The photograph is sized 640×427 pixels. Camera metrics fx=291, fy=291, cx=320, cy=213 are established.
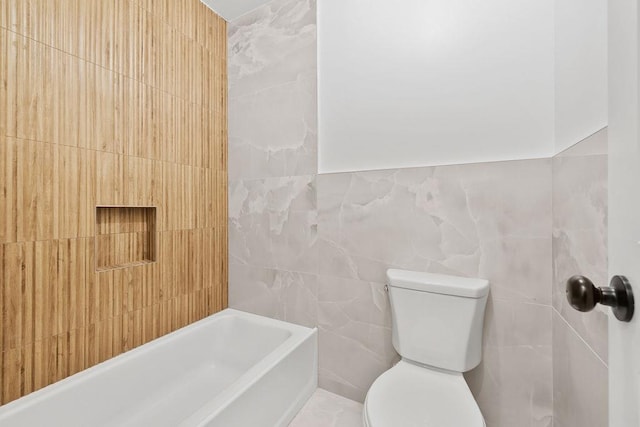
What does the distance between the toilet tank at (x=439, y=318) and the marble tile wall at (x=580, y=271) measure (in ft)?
0.87

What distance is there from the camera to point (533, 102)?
1.21 metres

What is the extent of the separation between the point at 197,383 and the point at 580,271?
186 cm

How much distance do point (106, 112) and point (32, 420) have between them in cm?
129

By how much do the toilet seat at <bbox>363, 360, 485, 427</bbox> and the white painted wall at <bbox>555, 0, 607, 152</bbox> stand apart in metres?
0.96

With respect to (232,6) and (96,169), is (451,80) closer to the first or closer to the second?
(232,6)

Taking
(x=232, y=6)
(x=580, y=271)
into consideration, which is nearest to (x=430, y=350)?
(x=580, y=271)

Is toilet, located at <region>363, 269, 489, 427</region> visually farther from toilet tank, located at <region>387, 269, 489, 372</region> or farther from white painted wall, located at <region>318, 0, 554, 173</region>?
white painted wall, located at <region>318, 0, 554, 173</region>

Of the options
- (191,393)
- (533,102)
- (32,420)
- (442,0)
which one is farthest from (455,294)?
(32,420)

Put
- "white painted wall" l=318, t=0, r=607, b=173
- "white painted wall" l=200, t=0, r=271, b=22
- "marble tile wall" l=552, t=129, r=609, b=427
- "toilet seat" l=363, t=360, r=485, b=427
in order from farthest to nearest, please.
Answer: "white painted wall" l=200, t=0, r=271, b=22
"white painted wall" l=318, t=0, r=607, b=173
"toilet seat" l=363, t=360, r=485, b=427
"marble tile wall" l=552, t=129, r=609, b=427

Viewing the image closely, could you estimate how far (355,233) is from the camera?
1.58 metres

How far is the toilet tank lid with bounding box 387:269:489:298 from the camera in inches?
47.2

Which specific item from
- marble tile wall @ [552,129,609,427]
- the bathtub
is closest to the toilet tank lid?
marble tile wall @ [552,129,609,427]

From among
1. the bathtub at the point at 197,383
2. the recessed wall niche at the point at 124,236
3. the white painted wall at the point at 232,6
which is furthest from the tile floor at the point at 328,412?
the white painted wall at the point at 232,6

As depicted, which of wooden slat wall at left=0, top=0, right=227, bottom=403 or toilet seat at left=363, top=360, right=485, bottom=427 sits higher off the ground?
wooden slat wall at left=0, top=0, right=227, bottom=403
